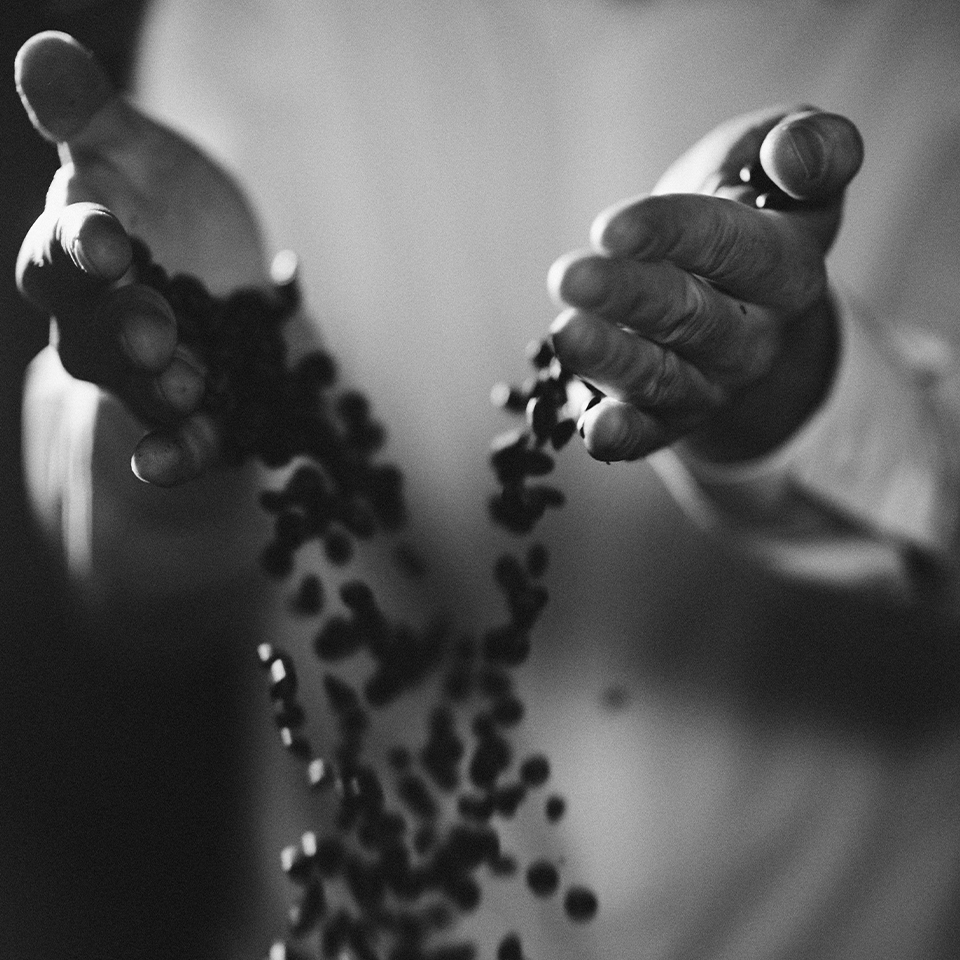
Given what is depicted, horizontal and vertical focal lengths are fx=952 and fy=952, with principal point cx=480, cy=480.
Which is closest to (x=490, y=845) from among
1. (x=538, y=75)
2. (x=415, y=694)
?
(x=415, y=694)

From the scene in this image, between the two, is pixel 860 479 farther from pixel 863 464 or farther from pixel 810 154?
pixel 810 154

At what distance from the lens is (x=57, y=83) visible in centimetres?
23

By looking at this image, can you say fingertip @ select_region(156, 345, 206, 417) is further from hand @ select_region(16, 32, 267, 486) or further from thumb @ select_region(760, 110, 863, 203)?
thumb @ select_region(760, 110, 863, 203)

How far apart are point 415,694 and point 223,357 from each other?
0.19 meters

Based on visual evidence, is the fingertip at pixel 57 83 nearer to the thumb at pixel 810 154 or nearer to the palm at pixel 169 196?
the palm at pixel 169 196

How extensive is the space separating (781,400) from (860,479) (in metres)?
0.05

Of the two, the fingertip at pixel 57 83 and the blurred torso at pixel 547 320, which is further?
the blurred torso at pixel 547 320

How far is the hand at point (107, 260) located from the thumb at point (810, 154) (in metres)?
0.14

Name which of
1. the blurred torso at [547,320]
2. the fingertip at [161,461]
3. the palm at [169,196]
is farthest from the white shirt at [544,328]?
the fingertip at [161,461]

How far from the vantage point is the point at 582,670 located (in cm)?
46

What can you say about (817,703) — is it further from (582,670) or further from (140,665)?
(140,665)

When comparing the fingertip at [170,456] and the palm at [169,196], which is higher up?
the palm at [169,196]

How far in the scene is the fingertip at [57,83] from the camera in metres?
0.23

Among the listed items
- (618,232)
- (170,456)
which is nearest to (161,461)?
(170,456)
